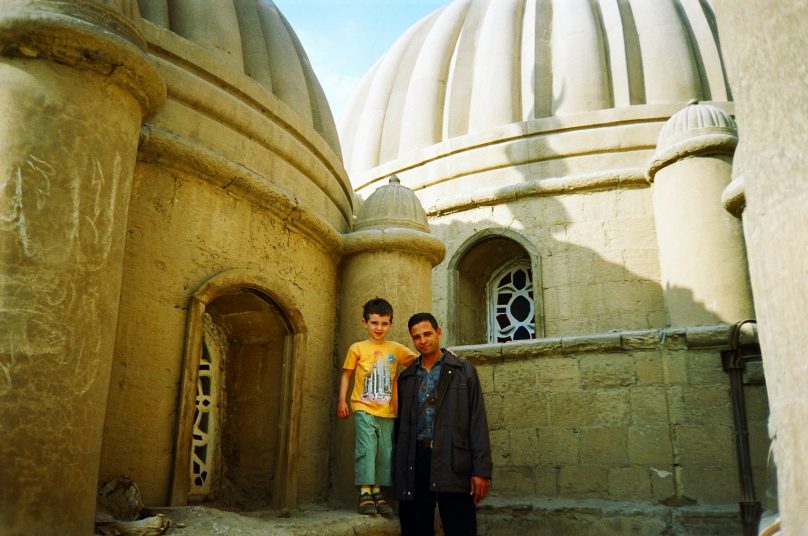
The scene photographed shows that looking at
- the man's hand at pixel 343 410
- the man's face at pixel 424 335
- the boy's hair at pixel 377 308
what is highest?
the boy's hair at pixel 377 308

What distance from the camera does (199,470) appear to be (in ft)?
18.0

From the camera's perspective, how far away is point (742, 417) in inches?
248

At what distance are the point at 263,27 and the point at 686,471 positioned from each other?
207 inches

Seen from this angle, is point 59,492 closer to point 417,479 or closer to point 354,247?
point 417,479

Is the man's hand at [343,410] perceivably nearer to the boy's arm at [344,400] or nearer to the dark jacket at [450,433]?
the boy's arm at [344,400]

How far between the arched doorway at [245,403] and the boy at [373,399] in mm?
697

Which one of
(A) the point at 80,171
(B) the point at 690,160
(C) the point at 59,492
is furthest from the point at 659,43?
(C) the point at 59,492

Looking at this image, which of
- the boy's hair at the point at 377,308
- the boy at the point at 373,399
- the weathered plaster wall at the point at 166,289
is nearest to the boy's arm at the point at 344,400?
the boy at the point at 373,399

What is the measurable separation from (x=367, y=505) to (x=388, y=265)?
206 centimetres

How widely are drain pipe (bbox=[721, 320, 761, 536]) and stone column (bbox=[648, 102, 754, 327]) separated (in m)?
1.44

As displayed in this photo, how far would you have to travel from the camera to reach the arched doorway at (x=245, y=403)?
5.52 m

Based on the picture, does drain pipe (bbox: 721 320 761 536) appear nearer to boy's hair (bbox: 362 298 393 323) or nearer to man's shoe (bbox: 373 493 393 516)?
man's shoe (bbox: 373 493 393 516)

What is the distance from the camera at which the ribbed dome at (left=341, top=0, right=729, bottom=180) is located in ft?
36.9

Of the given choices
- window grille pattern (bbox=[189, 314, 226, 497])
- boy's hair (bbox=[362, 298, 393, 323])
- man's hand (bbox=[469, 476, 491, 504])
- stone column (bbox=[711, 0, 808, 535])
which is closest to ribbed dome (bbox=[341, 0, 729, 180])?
window grille pattern (bbox=[189, 314, 226, 497])
